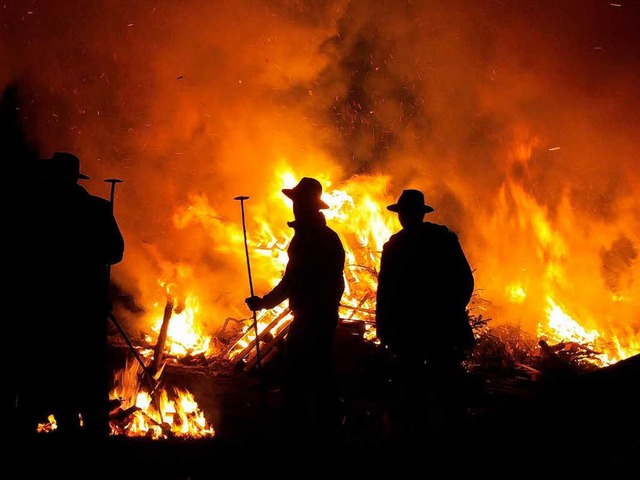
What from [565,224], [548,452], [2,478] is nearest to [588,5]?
[565,224]

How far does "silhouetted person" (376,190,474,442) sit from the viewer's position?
4020mm

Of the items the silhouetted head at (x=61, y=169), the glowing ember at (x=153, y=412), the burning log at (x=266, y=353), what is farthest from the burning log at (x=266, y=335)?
the silhouetted head at (x=61, y=169)

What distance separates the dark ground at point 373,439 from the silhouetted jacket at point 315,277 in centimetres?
115

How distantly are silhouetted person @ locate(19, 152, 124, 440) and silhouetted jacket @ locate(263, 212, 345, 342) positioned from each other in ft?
5.61

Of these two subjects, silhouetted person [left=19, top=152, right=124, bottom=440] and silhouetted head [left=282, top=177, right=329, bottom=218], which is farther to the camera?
silhouetted head [left=282, top=177, right=329, bottom=218]

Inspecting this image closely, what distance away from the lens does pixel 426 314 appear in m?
4.06

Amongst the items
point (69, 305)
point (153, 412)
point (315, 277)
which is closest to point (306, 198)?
point (315, 277)

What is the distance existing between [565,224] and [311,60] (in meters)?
8.38

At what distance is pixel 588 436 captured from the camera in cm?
103

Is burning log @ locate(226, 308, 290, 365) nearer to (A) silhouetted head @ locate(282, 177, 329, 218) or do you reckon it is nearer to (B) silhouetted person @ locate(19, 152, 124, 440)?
(A) silhouetted head @ locate(282, 177, 329, 218)

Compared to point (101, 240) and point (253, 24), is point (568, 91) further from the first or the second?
point (101, 240)

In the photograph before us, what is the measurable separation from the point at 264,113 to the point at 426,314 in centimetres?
931

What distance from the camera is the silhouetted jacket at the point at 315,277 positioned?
421 cm

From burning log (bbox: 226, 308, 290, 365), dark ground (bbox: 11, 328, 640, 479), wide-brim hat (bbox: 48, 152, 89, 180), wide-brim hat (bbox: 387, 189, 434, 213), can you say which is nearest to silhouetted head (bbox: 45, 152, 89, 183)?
wide-brim hat (bbox: 48, 152, 89, 180)
